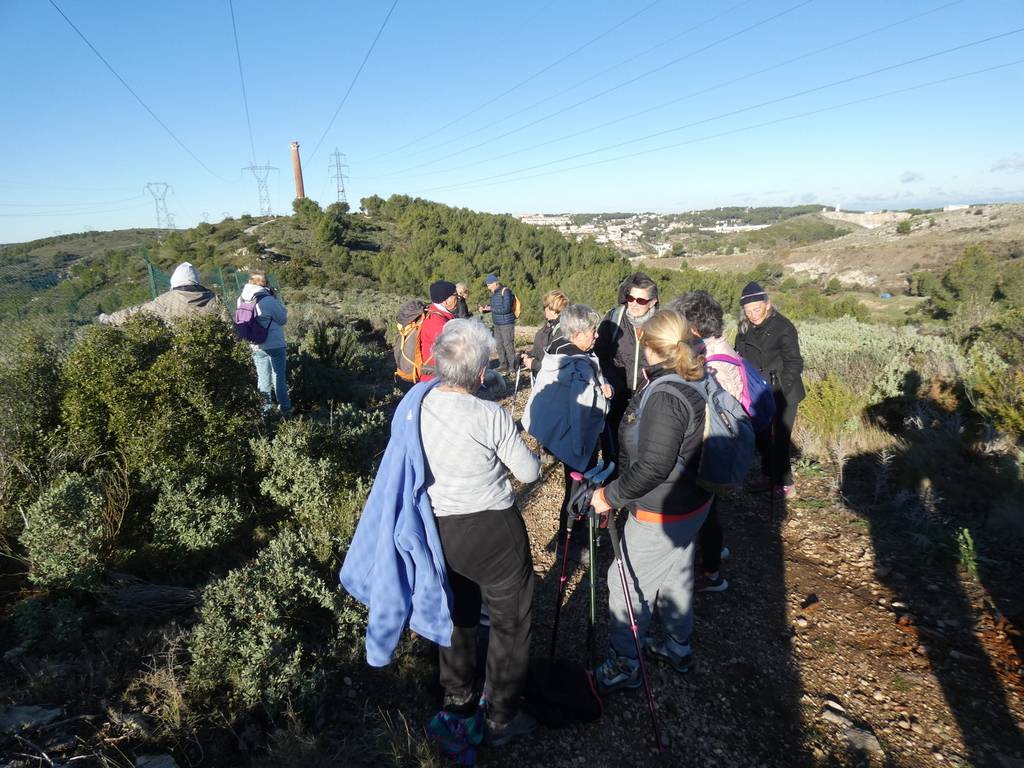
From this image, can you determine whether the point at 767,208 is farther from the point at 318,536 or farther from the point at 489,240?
the point at 318,536

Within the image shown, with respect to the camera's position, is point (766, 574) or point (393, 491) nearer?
point (393, 491)

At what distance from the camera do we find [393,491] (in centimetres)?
203

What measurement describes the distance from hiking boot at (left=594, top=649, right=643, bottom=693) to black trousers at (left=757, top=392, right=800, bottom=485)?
239cm

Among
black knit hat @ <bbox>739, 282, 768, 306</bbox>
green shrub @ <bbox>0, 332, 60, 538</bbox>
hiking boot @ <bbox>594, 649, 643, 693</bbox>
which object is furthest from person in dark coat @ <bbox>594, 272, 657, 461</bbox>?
green shrub @ <bbox>0, 332, 60, 538</bbox>

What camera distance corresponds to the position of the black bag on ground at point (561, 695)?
7.68 feet

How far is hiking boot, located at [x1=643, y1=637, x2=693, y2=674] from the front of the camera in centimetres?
261

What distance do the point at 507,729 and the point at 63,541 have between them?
2.63 metres

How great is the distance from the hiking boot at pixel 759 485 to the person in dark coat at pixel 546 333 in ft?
7.50

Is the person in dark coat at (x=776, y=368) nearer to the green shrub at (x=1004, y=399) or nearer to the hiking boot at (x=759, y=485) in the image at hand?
the hiking boot at (x=759, y=485)

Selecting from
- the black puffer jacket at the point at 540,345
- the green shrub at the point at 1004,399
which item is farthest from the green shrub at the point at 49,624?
the green shrub at the point at 1004,399

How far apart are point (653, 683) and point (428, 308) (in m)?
3.18

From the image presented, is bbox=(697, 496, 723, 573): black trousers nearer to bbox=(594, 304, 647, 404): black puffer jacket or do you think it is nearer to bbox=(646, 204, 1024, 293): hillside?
bbox=(594, 304, 647, 404): black puffer jacket

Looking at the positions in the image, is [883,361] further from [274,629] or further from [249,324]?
[249,324]

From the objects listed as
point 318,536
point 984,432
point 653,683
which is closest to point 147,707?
point 318,536
